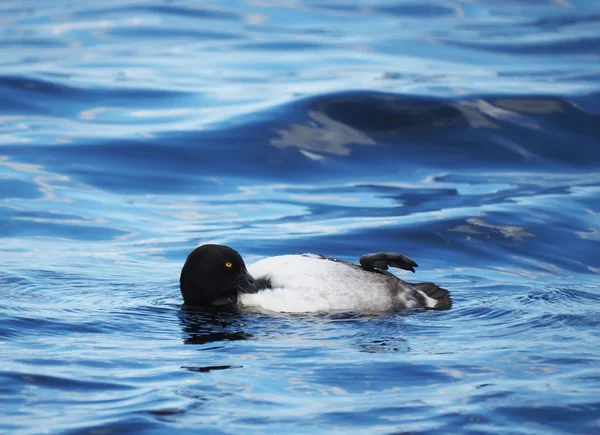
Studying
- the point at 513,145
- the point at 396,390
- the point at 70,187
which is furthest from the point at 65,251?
the point at 513,145

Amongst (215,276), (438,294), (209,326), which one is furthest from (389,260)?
(209,326)

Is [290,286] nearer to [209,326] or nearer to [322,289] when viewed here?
[322,289]

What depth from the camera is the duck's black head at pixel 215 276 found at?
8.85 m

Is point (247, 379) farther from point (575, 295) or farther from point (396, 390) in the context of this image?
point (575, 295)

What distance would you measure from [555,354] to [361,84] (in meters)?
12.9

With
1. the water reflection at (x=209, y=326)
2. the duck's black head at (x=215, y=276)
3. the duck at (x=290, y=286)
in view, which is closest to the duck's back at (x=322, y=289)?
the duck at (x=290, y=286)

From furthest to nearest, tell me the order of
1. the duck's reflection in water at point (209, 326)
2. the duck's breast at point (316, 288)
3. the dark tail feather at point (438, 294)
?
the dark tail feather at point (438, 294) < the duck's breast at point (316, 288) < the duck's reflection in water at point (209, 326)

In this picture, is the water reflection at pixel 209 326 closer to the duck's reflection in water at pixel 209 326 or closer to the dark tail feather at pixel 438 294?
the duck's reflection in water at pixel 209 326

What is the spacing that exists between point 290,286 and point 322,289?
9.4 inches

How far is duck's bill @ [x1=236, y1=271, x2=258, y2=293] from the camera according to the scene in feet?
28.9

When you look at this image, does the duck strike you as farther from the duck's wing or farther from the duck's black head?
the duck's wing

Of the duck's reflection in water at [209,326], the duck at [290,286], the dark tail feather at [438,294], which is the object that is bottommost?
the dark tail feather at [438,294]

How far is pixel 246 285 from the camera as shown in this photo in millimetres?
8812

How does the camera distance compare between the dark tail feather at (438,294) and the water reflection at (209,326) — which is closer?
the water reflection at (209,326)
